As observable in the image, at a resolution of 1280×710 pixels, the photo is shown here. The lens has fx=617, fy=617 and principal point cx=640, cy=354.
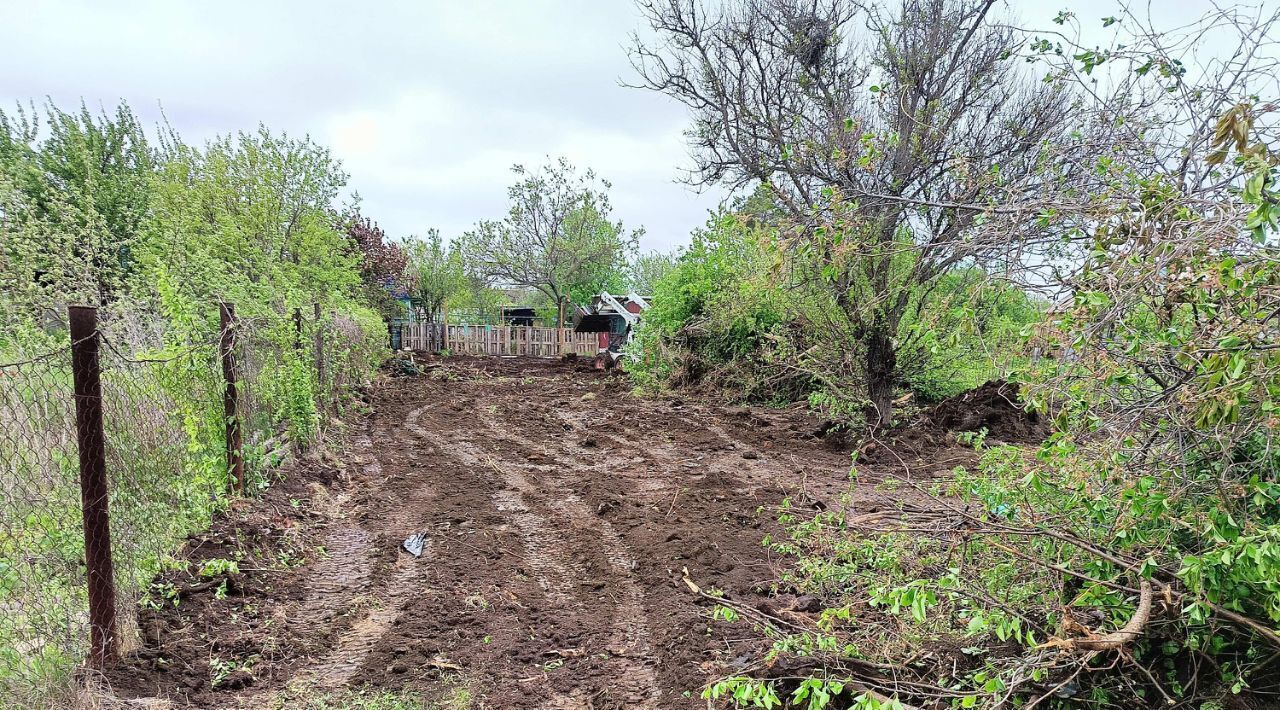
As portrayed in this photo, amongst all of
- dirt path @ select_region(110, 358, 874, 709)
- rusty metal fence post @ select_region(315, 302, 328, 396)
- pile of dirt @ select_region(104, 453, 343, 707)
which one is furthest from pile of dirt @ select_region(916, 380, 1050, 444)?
rusty metal fence post @ select_region(315, 302, 328, 396)

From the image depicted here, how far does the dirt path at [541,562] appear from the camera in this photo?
3.33m

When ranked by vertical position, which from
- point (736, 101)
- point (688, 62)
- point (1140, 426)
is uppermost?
point (688, 62)

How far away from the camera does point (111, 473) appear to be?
3.54 m

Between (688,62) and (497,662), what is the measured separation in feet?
32.9

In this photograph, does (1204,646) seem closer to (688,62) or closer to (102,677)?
(102,677)

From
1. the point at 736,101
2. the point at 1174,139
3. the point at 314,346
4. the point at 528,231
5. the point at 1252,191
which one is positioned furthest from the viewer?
the point at 528,231

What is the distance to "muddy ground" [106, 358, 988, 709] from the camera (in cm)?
326

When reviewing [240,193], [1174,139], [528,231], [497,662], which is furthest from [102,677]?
[528,231]

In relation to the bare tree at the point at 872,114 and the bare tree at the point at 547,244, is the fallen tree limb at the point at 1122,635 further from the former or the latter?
the bare tree at the point at 547,244

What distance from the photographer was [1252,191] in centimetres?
138

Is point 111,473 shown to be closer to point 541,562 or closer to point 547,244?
point 541,562

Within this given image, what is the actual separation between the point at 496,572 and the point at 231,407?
105 inches

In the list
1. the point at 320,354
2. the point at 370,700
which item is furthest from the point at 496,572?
the point at 320,354

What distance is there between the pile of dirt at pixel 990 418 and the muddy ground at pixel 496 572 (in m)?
0.92
